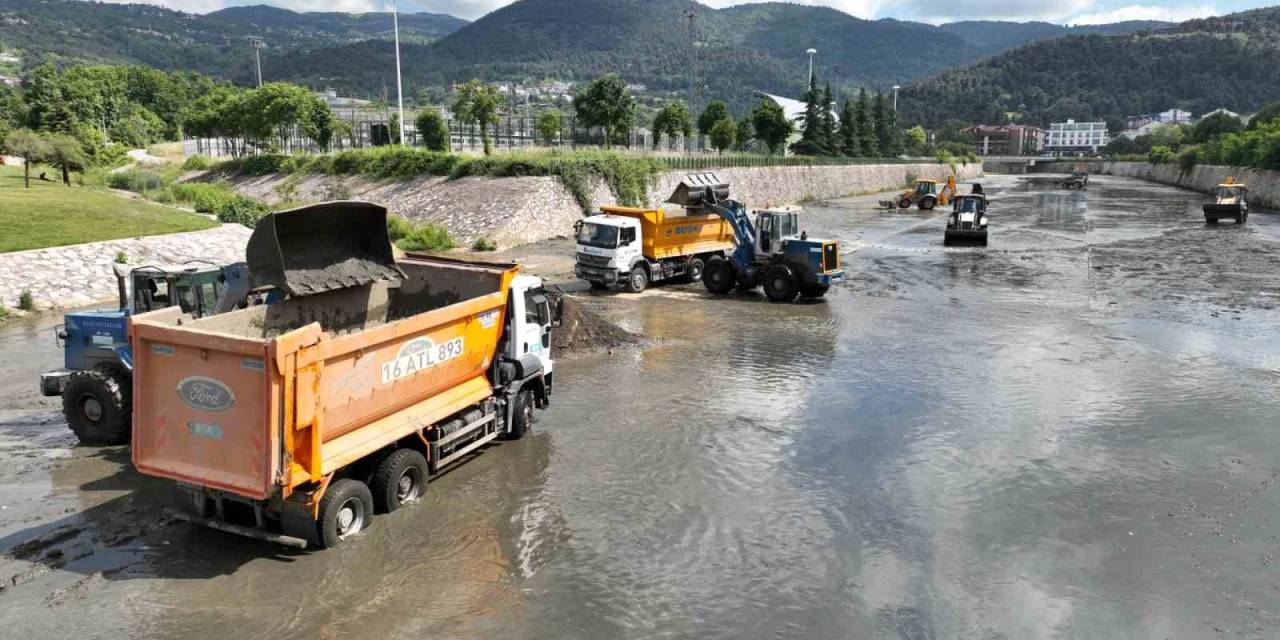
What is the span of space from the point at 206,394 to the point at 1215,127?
127 m

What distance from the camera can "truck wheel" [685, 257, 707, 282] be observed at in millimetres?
27297

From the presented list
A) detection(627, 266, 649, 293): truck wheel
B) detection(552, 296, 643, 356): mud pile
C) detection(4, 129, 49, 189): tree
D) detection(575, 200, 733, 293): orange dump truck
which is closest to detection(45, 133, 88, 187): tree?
detection(4, 129, 49, 189): tree

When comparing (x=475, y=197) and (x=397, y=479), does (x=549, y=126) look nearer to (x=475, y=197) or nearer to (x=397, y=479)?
(x=475, y=197)

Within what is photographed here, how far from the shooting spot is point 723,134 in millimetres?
72750

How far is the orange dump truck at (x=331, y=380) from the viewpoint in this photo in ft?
25.8

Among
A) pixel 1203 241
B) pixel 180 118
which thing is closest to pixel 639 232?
pixel 1203 241

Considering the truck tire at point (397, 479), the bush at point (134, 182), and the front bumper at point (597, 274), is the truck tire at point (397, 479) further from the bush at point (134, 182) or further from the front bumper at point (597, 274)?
the bush at point (134, 182)

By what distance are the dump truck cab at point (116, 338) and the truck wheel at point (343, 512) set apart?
4344mm

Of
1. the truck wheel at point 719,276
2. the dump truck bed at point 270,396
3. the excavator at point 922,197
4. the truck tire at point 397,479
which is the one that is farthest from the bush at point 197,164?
the truck tire at point 397,479

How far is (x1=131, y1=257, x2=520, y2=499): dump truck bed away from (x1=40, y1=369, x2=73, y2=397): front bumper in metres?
3.86

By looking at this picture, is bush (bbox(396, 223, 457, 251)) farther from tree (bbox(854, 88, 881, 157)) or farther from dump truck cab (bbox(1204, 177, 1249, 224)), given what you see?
tree (bbox(854, 88, 881, 157))

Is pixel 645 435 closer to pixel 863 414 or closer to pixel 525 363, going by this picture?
pixel 525 363

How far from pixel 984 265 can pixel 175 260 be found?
2867 cm

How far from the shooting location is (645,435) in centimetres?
1277
